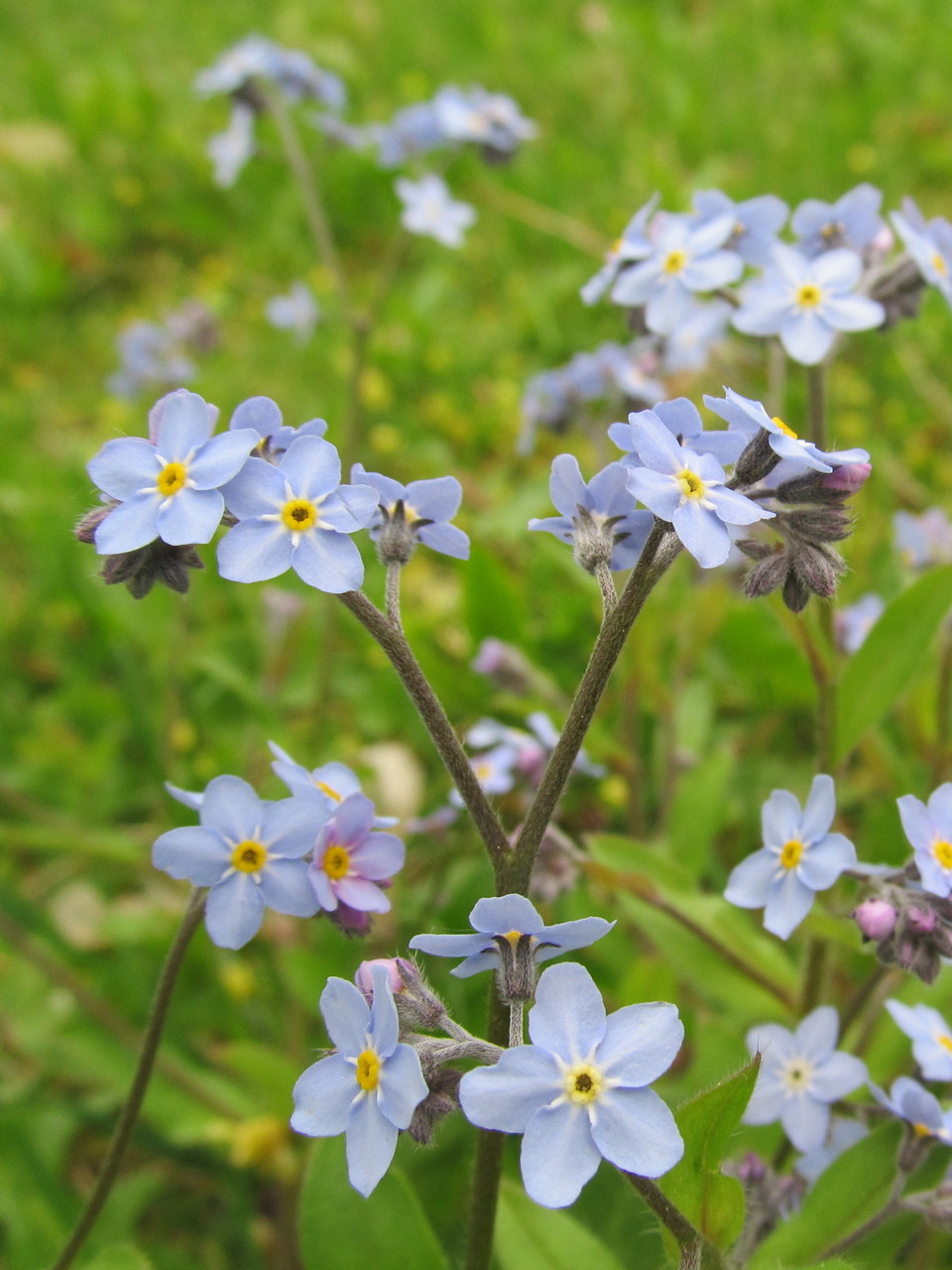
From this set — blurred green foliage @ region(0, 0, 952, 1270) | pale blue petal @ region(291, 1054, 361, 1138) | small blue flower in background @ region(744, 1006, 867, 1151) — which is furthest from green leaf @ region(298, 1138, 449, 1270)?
small blue flower in background @ region(744, 1006, 867, 1151)

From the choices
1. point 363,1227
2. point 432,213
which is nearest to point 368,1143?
point 363,1227

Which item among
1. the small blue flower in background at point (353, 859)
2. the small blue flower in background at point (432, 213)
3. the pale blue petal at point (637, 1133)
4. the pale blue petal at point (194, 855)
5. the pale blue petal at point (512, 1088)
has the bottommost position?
the pale blue petal at point (637, 1133)

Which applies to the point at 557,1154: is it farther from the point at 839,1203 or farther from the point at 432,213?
the point at 432,213

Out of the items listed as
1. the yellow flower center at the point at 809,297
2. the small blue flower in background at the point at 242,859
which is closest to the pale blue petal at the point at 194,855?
the small blue flower in background at the point at 242,859

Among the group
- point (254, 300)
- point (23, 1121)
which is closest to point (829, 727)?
point (23, 1121)

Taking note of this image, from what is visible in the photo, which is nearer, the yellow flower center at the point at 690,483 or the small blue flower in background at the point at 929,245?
the yellow flower center at the point at 690,483

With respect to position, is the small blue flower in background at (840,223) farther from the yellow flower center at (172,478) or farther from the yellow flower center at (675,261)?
the yellow flower center at (172,478)

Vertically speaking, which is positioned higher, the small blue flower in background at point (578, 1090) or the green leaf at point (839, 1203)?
the small blue flower in background at point (578, 1090)
